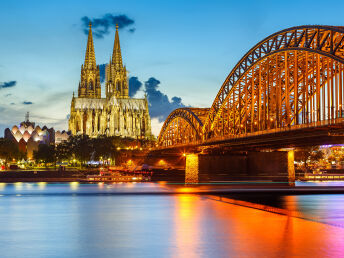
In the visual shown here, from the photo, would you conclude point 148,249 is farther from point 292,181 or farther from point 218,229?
point 292,181

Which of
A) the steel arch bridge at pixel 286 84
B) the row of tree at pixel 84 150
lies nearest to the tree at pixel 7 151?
the row of tree at pixel 84 150

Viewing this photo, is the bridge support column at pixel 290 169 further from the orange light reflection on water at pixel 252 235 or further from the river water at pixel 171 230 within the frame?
the orange light reflection on water at pixel 252 235

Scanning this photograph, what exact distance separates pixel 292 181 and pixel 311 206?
38.7 meters

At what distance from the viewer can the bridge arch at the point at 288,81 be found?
166 feet

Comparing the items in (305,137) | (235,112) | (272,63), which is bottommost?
(305,137)

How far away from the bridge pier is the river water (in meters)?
40.1

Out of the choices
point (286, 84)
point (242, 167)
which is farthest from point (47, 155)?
point (286, 84)

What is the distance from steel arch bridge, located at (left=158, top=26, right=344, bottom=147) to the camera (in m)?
50.3

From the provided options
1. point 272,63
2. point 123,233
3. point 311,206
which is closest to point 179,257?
point 123,233

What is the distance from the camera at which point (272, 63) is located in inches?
2694

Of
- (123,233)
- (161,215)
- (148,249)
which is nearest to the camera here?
(148,249)

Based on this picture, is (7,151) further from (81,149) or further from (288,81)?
(288,81)

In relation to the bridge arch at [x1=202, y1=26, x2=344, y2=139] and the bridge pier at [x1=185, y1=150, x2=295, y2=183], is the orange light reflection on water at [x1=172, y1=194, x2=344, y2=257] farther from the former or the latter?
the bridge pier at [x1=185, y1=150, x2=295, y2=183]

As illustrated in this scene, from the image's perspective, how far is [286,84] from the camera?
6209cm
